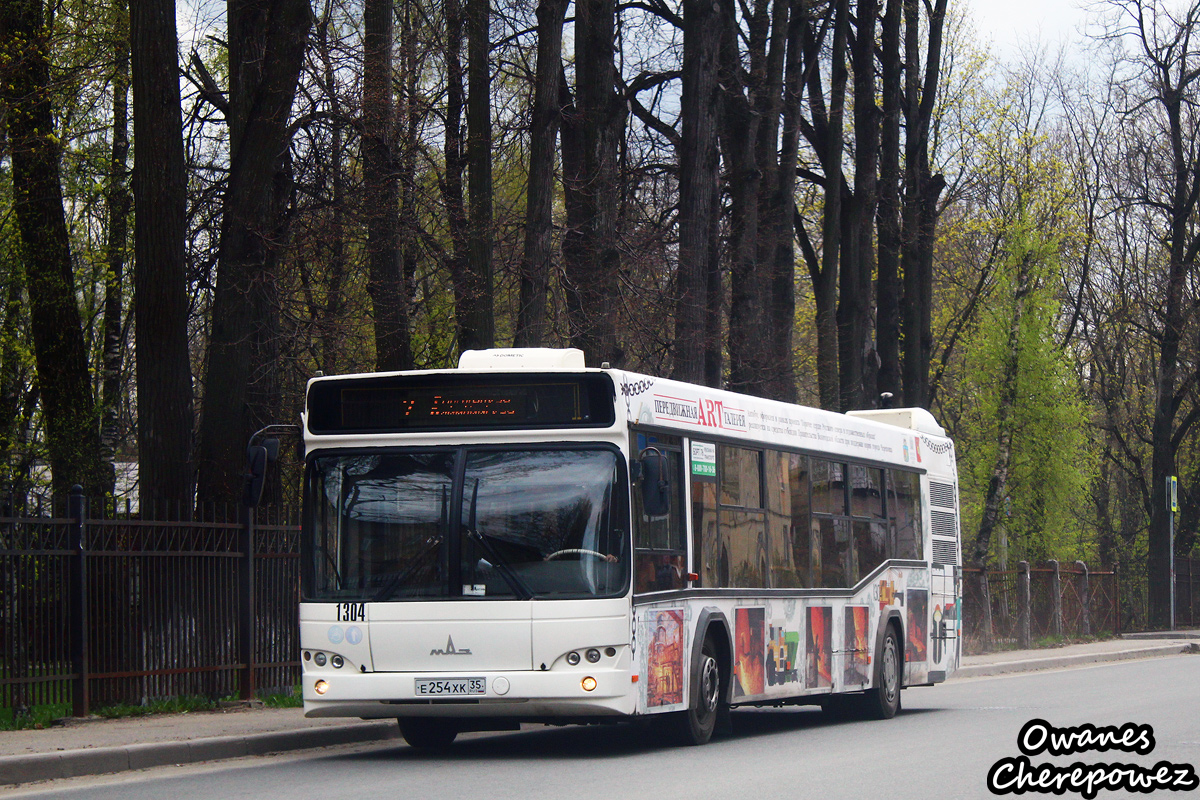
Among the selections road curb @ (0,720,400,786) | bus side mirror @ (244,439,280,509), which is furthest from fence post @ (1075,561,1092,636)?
bus side mirror @ (244,439,280,509)

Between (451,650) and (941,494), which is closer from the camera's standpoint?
(451,650)

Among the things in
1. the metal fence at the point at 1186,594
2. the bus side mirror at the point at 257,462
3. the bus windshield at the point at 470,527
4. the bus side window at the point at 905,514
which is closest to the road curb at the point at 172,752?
the bus windshield at the point at 470,527

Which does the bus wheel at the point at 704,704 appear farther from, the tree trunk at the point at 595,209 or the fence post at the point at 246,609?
the tree trunk at the point at 595,209

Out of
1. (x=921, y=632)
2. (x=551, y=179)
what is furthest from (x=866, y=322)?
(x=921, y=632)

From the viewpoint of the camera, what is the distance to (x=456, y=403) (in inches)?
493

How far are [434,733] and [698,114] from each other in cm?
1259

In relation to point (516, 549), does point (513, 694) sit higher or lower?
lower

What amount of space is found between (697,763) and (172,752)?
12.9 feet

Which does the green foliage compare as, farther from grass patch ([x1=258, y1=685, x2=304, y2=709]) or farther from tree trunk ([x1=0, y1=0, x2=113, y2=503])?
grass patch ([x1=258, y1=685, x2=304, y2=709])

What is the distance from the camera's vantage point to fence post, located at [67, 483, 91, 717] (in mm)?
14531

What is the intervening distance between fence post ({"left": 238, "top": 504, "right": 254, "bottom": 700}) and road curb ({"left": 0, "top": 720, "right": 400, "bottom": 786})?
2602 mm

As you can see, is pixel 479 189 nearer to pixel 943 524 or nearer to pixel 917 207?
pixel 943 524

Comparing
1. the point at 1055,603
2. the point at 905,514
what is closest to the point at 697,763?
the point at 905,514

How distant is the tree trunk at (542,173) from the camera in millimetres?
21594
